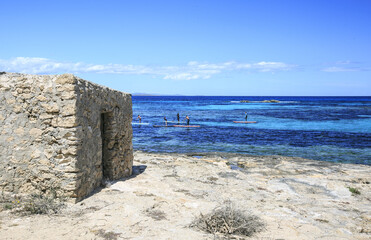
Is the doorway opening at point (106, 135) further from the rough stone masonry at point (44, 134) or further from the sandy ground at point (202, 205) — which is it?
the rough stone masonry at point (44, 134)

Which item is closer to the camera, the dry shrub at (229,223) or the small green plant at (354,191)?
the dry shrub at (229,223)

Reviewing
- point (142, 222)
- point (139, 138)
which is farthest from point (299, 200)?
point (139, 138)

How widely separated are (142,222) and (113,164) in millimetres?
3011

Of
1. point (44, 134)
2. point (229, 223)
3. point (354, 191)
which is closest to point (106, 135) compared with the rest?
point (44, 134)

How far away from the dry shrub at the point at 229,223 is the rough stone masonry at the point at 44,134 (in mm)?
2694

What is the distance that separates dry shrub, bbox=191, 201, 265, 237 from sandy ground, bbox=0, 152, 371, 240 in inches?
6.0

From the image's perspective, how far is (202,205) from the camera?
22.4 feet

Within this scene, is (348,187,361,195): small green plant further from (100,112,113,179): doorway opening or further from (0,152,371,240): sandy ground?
(100,112,113,179): doorway opening

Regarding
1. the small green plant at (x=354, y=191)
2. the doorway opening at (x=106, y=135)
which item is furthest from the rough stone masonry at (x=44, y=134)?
the small green plant at (x=354, y=191)

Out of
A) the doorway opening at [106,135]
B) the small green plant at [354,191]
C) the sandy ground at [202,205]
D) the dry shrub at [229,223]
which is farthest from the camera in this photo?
the small green plant at [354,191]

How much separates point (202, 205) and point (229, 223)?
1579 mm

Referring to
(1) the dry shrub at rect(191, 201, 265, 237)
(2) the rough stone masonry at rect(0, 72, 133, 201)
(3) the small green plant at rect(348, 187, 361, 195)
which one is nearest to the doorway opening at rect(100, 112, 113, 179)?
(2) the rough stone masonry at rect(0, 72, 133, 201)

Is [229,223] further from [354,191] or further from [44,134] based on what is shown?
[354,191]

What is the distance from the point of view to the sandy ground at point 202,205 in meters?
5.13
